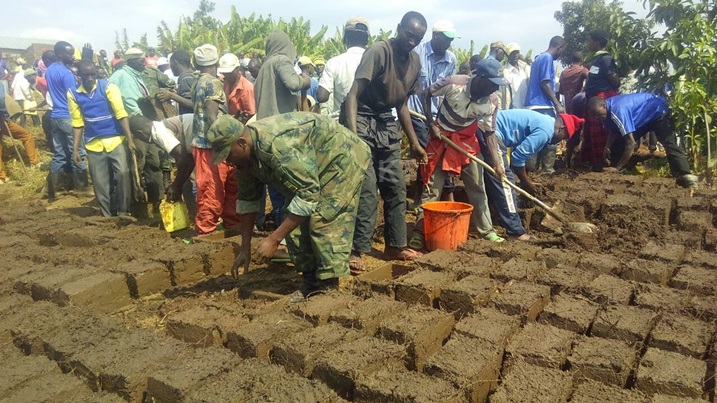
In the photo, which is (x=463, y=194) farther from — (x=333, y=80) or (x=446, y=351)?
(x=446, y=351)

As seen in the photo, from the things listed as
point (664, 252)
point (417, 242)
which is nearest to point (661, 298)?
point (664, 252)

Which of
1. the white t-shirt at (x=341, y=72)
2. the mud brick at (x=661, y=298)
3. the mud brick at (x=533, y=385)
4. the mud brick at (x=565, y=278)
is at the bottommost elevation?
the mud brick at (x=533, y=385)

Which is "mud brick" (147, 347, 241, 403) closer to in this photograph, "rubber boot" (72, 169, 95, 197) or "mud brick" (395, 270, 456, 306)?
"mud brick" (395, 270, 456, 306)

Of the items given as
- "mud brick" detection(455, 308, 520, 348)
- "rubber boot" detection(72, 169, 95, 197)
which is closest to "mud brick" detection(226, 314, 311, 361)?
"mud brick" detection(455, 308, 520, 348)

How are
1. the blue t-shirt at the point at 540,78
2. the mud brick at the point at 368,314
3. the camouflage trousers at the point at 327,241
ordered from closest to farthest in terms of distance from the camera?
the mud brick at the point at 368,314 < the camouflage trousers at the point at 327,241 < the blue t-shirt at the point at 540,78

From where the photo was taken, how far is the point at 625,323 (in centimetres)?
295

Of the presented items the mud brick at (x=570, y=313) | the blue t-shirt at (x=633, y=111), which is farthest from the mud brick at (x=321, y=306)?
the blue t-shirt at (x=633, y=111)

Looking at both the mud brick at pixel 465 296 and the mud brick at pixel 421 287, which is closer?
the mud brick at pixel 465 296

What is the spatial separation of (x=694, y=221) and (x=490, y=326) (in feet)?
9.59

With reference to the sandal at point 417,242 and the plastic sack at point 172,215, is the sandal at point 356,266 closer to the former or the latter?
the sandal at point 417,242

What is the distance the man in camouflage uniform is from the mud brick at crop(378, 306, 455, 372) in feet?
2.25

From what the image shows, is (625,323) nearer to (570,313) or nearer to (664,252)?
(570,313)

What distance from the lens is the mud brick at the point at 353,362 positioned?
2.48 meters

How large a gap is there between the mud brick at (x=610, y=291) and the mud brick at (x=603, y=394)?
974 mm
